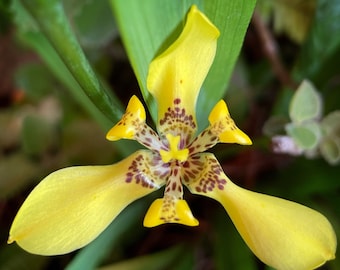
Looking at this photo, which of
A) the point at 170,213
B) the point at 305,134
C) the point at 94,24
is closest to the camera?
the point at 170,213

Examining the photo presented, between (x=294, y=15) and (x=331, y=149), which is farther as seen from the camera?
(x=294, y=15)

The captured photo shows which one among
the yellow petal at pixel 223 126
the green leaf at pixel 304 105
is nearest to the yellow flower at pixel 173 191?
the yellow petal at pixel 223 126

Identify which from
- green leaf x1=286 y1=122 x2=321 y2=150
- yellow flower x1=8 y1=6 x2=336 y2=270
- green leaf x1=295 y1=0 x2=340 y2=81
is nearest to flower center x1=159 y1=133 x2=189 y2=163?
yellow flower x1=8 y1=6 x2=336 y2=270

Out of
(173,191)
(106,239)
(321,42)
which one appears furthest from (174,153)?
(321,42)

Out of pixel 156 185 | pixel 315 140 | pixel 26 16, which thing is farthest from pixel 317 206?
pixel 26 16

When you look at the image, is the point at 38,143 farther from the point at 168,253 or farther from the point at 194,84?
the point at 194,84

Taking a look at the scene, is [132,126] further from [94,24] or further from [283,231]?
[94,24]

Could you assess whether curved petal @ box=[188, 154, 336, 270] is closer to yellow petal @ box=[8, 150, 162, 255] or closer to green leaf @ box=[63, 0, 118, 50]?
yellow petal @ box=[8, 150, 162, 255]
